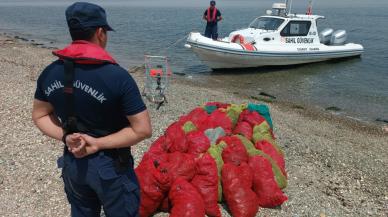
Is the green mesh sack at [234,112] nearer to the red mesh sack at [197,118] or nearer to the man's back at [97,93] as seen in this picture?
the red mesh sack at [197,118]

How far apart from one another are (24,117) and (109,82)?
18.4 feet

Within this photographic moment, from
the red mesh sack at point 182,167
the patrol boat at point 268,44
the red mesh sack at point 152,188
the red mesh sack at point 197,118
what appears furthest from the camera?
the patrol boat at point 268,44

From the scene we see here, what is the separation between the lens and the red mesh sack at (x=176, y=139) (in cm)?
495

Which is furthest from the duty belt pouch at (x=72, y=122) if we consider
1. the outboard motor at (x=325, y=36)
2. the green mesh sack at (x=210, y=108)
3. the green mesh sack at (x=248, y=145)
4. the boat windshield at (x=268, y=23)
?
the outboard motor at (x=325, y=36)

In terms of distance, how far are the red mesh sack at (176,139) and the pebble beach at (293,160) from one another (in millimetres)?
713

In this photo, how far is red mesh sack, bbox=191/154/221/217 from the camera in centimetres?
417

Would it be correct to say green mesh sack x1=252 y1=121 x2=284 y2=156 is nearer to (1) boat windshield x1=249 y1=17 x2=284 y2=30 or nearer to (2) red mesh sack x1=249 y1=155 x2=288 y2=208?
(2) red mesh sack x1=249 y1=155 x2=288 y2=208

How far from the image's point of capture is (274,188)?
446cm

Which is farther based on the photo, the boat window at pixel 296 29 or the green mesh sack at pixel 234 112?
the boat window at pixel 296 29

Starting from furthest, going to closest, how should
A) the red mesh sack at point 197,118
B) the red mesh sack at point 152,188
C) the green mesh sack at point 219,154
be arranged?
the red mesh sack at point 197,118, the green mesh sack at point 219,154, the red mesh sack at point 152,188

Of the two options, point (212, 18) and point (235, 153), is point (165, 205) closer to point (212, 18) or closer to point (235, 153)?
point (235, 153)

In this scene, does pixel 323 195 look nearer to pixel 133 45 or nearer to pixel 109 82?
pixel 109 82

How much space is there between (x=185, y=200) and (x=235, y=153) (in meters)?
1.13

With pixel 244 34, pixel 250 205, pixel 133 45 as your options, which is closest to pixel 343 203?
pixel 250 205
